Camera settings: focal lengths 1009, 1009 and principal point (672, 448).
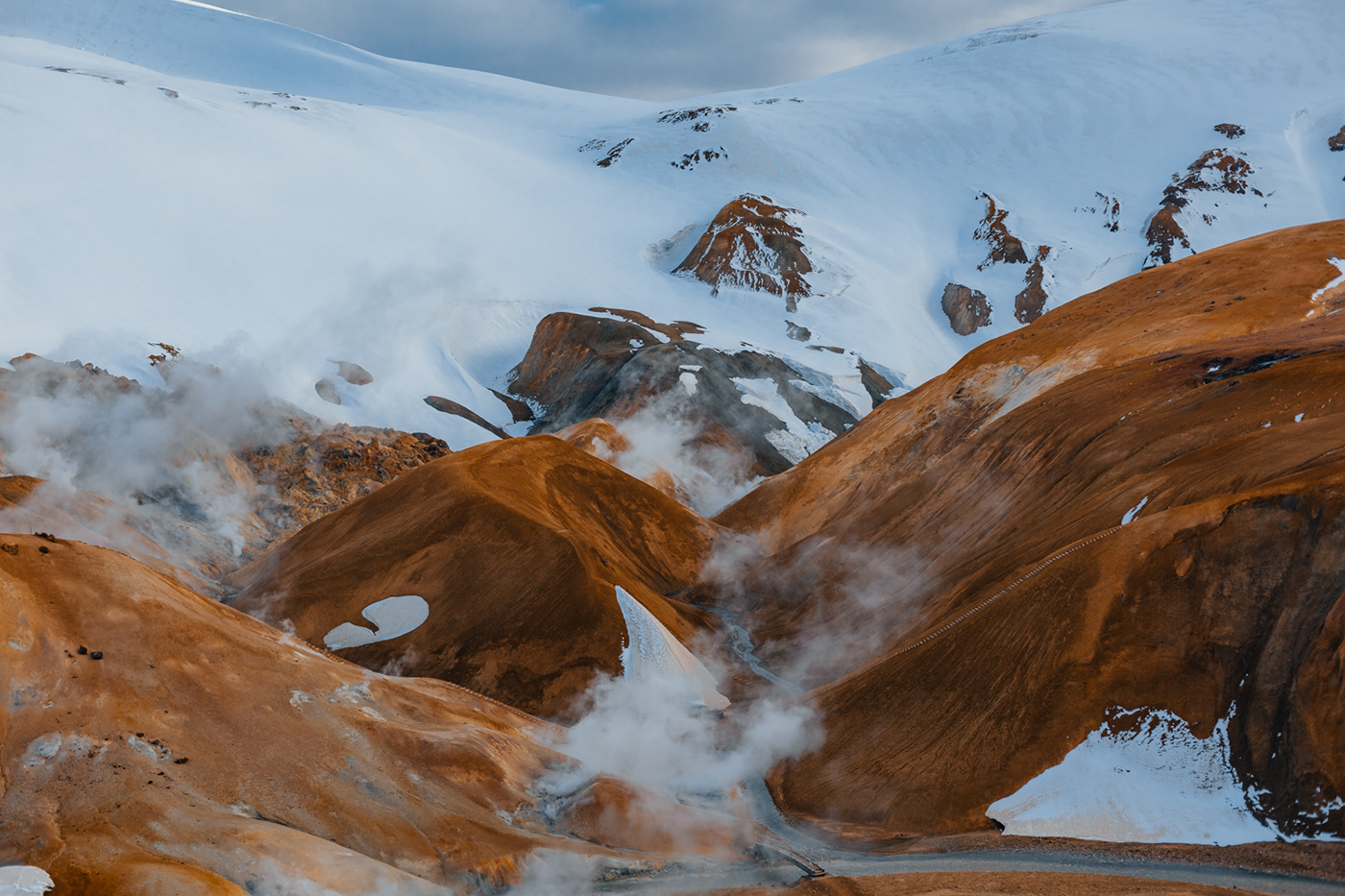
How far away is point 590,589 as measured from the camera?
1346 inches

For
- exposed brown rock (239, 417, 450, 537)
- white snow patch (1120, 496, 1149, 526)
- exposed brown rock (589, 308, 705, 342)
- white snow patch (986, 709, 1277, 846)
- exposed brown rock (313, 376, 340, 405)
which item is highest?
exposed brown rock (589, 308, 705, 342)

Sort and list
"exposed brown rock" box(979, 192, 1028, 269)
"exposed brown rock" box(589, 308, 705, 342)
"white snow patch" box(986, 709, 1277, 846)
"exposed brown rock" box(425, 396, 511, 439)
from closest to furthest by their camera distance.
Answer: "white snow patch" box(986, 709, 1277, 846), "exposed brown rock" box(425, 396, 511, 439), "exposed brown rock" box(589, 308, 705, 342), "exposed brown rock" box(979, 192, 1028, 269)

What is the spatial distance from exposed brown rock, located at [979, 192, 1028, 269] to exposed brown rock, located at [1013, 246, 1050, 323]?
1587 millimetres

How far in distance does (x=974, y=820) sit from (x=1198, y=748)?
487 cm

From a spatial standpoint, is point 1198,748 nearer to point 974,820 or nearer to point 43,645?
point 974,820

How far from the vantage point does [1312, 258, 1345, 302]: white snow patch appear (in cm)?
4122

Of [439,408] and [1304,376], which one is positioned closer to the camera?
[1304,376]

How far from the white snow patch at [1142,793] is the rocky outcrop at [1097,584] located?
324mm

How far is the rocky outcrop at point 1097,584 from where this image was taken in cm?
2148

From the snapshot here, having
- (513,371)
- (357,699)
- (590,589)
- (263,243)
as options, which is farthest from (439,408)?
(357,699)

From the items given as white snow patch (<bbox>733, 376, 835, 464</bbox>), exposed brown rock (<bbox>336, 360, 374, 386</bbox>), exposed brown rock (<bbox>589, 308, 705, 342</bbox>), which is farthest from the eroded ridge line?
exposed brown rock (<bbox>589, 308, 705, 342</bbox>)

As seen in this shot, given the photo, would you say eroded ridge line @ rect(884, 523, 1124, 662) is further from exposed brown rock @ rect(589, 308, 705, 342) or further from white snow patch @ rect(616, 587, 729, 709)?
exposed brown rock @ rect(589, 308, 705, 342)

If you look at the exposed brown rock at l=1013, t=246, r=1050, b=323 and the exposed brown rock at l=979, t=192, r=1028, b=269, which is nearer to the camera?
the exposed brown rock at l=1013, t=246, r=1050, b=323

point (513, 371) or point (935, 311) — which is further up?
point (935, 311)
